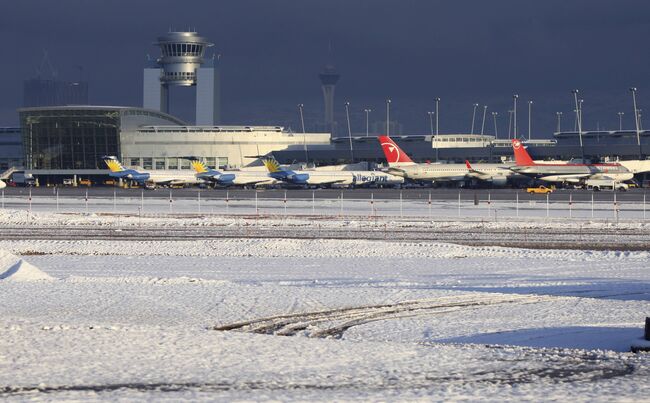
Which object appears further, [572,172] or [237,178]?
[237,178]

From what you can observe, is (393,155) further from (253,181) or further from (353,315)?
(353,315)

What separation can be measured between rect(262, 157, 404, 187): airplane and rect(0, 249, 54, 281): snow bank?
102 metres

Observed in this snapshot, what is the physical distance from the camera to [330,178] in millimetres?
143125

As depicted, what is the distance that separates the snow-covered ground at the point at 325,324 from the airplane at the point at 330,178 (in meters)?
93.3

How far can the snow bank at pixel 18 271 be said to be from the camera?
121 feet

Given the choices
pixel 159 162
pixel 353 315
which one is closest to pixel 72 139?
pixel 159 162

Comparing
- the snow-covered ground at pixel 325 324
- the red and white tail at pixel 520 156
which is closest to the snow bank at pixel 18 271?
the snow-covered ground at pixel 325 324

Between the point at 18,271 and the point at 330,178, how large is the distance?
106m

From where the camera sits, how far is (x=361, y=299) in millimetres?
32750

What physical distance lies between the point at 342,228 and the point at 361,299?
3047cm

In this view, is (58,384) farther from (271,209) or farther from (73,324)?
(271,209)

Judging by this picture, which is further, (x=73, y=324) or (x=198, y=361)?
(x=73, y=324)

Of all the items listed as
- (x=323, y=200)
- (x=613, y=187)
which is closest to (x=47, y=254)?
(x=323, y=200)

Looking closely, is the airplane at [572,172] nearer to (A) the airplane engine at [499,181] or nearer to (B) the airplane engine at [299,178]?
(A) the airplane engine at [499,181]
